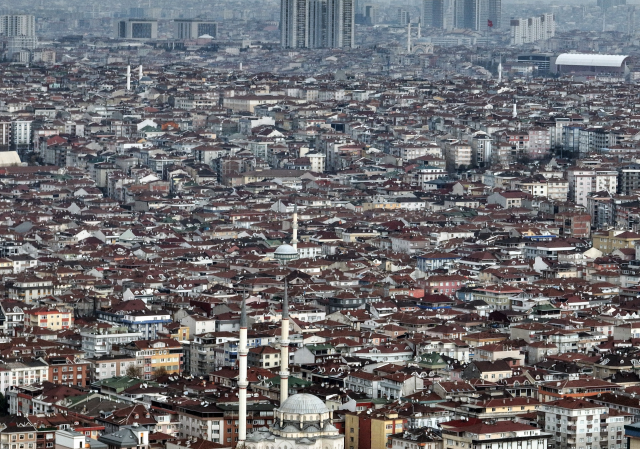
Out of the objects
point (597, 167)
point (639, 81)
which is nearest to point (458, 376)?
point (597, 167)

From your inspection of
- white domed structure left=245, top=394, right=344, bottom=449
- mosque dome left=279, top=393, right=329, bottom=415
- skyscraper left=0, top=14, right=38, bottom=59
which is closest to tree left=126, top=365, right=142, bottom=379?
white domed structure left=245, top=394, right=344, bottom=449

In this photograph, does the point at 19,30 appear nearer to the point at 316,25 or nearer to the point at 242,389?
the point at 316,25

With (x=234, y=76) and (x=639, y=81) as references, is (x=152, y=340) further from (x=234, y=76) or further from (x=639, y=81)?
(x=639, y=81)

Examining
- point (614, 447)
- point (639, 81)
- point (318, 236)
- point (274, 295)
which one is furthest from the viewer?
point (639, 81)

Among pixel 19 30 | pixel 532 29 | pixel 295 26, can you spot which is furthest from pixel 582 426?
pixel 532 29

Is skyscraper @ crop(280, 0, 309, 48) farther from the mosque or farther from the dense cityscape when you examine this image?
the mosque

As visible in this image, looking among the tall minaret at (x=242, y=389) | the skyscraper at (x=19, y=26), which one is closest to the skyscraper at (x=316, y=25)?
the skyscraper at (x=19, y=26)
